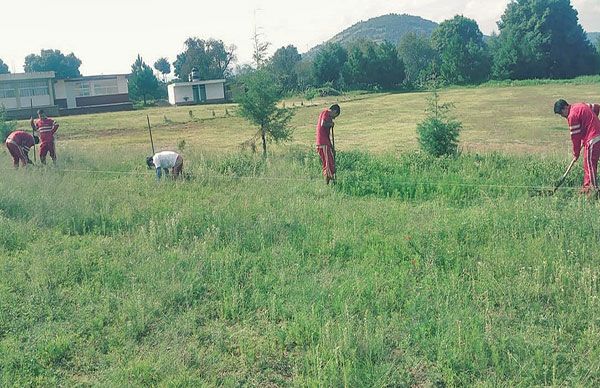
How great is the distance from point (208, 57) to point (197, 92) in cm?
2011

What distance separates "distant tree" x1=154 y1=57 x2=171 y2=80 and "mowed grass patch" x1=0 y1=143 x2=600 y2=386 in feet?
346

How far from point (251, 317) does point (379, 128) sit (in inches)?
866

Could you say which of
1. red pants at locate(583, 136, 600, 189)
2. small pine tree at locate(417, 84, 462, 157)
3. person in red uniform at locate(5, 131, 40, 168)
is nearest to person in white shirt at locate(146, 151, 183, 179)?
person in red uniform at locate(5, 131, 40, 168)

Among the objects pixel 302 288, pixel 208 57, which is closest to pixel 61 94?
pixel 208 57

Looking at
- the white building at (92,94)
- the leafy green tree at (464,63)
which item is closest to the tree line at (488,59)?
the leafy green tree at (464,63)

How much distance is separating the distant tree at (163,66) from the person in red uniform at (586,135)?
107 metres

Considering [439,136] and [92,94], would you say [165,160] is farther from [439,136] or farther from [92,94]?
[92,94]

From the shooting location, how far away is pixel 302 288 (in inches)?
193

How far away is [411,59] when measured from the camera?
279 ft

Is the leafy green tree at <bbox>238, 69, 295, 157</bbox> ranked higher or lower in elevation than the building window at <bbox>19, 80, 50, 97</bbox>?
lower

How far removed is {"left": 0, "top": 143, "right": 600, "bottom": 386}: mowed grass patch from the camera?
3.75 m

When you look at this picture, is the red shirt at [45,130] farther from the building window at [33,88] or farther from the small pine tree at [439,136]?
the building window at [33,88]

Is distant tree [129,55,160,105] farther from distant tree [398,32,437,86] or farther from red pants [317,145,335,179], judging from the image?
red pants [317,145,335,179]

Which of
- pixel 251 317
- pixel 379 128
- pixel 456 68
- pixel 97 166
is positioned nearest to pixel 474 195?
pixel 251 317
